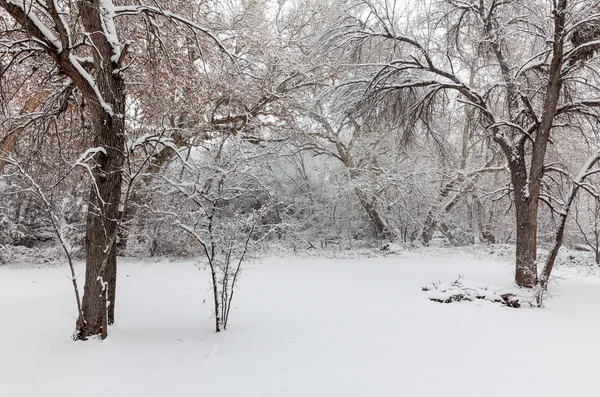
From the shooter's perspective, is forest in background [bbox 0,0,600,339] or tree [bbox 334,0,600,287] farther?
tree [bbox 334,0,600,287]

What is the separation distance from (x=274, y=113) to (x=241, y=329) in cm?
858

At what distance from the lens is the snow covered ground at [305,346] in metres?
3.15

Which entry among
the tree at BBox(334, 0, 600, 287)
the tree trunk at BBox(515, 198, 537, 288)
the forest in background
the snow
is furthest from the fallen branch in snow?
the snow

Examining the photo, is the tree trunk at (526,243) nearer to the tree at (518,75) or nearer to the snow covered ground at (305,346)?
the tree at (518,75)

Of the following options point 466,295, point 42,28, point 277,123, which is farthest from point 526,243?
point 277,123

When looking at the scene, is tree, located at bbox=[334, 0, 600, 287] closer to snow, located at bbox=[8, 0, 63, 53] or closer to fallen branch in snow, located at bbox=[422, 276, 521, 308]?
fallen branch in snow, located at bbox=[422, 276, 521, 308]

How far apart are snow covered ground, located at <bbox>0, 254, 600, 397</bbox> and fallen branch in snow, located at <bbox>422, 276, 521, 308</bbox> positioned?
0.24 meters

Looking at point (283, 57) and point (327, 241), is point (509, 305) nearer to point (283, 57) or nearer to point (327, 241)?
point (283, 57)

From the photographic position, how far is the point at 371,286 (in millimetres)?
8102

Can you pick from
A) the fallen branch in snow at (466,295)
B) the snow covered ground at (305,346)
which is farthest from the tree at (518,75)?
the snow covered ground at (305,346)

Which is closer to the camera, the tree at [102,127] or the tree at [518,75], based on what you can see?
the tree at [102,127]

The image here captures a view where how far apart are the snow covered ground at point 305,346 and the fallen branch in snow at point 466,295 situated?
24 cm

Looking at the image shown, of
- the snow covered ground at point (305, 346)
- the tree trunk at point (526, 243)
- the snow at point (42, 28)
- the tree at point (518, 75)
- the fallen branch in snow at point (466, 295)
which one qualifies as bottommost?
the snow covered ground at point (305, 346)

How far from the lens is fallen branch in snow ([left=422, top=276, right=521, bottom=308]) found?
621 cm
